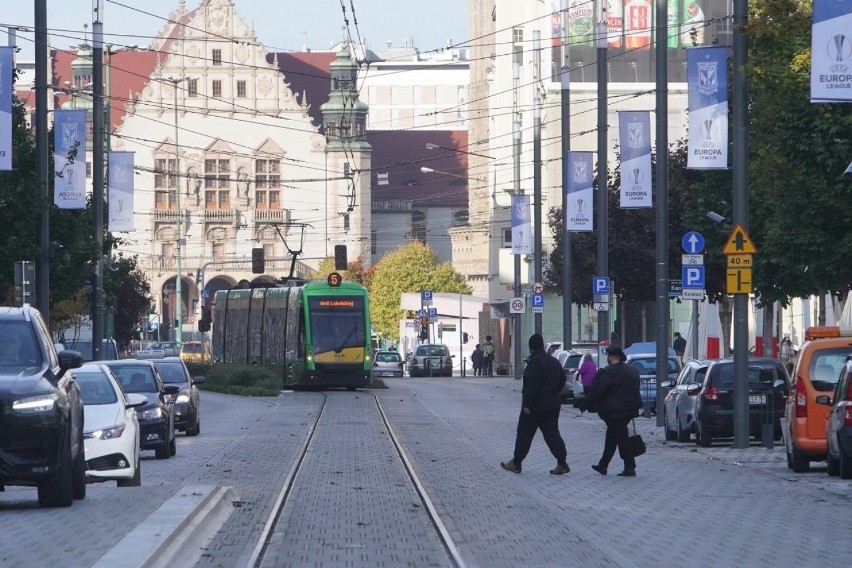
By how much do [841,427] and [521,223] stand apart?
39.5m

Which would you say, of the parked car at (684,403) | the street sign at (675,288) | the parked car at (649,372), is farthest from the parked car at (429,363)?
the parked car at (684,403)

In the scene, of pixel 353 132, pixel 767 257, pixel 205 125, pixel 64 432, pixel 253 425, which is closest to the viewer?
pixel 64 432

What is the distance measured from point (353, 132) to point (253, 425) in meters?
106

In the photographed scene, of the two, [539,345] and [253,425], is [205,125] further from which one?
[539,345]

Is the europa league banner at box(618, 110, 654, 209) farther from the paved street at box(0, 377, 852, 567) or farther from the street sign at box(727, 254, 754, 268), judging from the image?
the street sign at box(727, 254, 754, 268)

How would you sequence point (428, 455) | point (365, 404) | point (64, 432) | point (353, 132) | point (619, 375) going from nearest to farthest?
point (64, 432) → point (619, 375) → point (428, 455) → point (365, 404) → point (353, 132)

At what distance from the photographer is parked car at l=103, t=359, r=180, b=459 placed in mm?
24562

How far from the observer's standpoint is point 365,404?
44.8 meters

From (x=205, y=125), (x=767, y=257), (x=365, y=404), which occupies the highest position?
(x=205, y=125)

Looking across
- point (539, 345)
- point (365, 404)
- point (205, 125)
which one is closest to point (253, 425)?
point (365, 404)

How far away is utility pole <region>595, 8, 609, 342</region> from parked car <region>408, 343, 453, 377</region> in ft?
128

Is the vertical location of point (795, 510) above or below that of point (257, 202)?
below

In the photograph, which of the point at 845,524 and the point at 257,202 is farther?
the point at 257,202

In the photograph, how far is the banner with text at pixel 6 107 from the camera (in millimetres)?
27500
